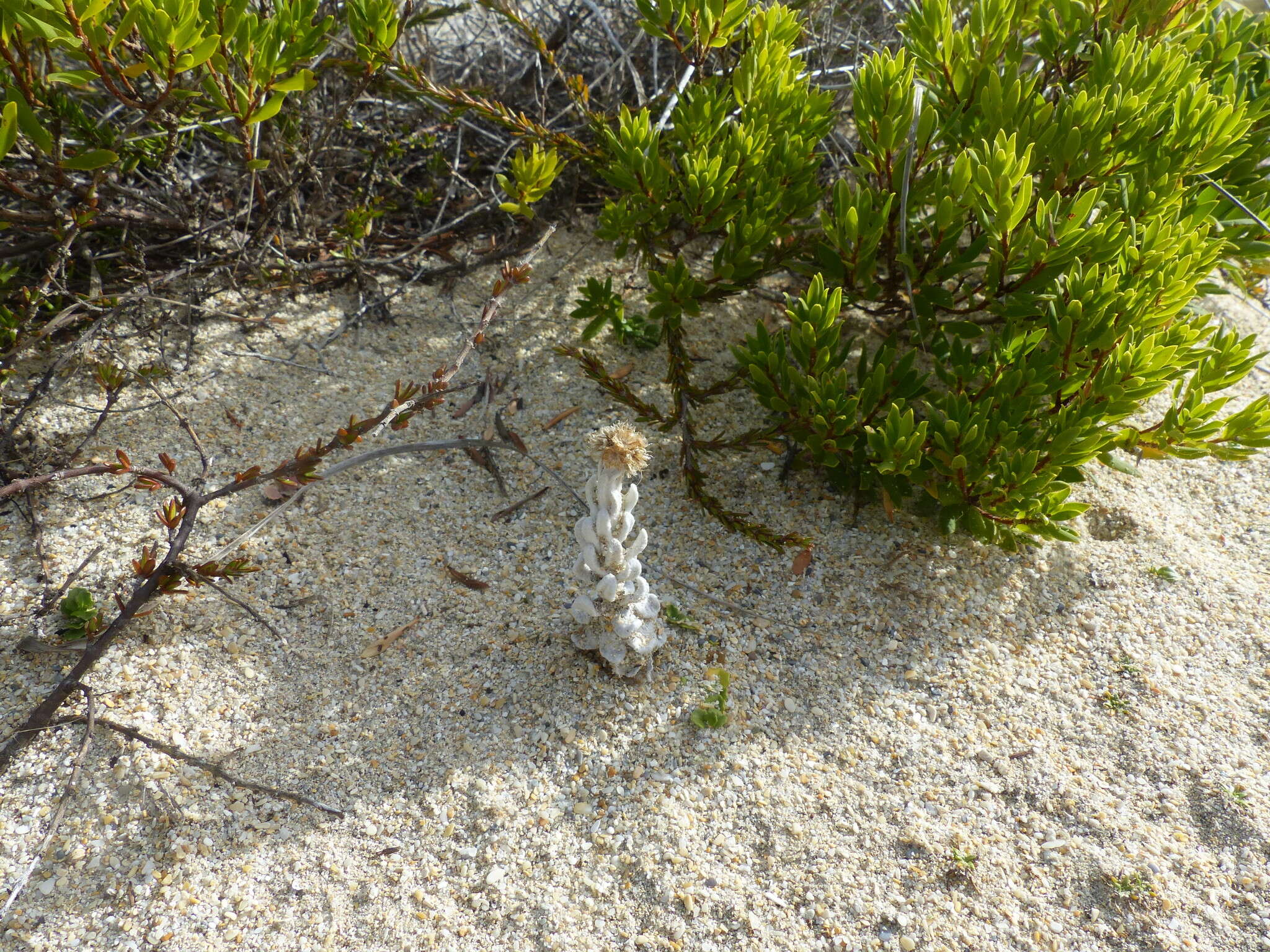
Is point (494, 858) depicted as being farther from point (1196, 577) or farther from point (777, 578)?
point (1196, 577)

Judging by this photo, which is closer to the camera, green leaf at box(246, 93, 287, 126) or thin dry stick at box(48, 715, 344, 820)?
thin dry stick at box(48, 715, 344, 820)

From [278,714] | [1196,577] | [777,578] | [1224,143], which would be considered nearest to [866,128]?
[1224,143]

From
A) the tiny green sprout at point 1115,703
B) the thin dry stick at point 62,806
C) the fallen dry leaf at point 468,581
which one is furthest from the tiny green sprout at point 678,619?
the thin dry stick at point 62,806

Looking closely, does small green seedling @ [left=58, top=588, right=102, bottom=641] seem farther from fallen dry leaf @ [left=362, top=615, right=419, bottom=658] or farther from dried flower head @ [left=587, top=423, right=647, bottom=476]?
dried flower head @ [left=587, top=423, right=647, bottom=476]

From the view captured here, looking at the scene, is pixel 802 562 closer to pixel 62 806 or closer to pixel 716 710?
pixel 716 710

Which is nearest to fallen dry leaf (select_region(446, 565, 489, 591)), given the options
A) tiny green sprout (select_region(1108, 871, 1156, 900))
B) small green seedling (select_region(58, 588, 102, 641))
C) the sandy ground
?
the sandy ground

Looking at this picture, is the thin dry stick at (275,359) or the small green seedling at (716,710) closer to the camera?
the small green seedling at (716,710)

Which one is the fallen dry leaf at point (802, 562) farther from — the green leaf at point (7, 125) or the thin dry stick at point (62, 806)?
the green leaf at point (7, 125)
